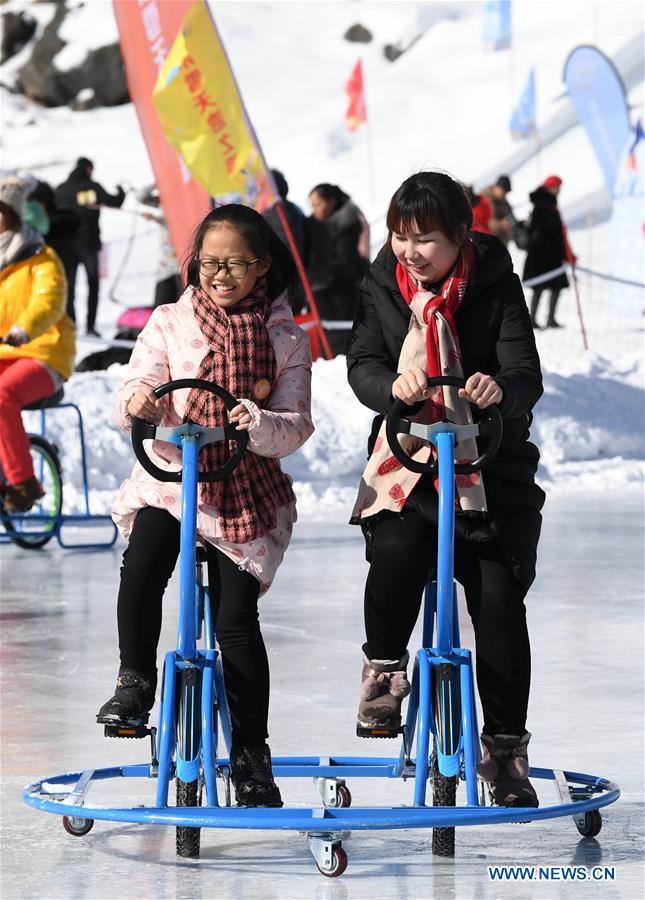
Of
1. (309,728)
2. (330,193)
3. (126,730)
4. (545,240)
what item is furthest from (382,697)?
(545,240)

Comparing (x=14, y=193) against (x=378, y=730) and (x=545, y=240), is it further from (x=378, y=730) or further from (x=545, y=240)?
(x=545, y=240)

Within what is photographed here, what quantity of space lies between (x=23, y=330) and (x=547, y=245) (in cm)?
1059

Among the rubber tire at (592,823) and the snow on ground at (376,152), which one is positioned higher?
the snow on ground at (376,152)

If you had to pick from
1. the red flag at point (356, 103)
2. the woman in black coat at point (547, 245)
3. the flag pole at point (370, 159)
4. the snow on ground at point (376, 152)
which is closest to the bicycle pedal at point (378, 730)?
the snow on ground at point (376, 152)

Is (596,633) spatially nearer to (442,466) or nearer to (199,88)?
(442,466)

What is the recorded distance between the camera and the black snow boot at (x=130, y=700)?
3.64m

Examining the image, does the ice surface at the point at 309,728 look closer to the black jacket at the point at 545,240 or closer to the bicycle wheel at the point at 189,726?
the bicycle wheel at the point at 189,726

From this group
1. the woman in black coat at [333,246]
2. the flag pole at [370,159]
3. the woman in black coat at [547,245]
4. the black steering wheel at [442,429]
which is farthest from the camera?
the flag pole at [370,159]

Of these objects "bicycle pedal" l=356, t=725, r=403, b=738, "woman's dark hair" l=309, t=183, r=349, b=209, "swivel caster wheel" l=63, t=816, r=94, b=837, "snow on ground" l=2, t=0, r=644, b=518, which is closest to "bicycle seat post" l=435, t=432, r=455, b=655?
"bicycle pedal" l=356, t=725, r=403, b=738

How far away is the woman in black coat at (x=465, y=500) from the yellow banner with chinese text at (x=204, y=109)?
859cm

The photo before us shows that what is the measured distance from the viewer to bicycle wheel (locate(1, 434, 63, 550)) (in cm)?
948

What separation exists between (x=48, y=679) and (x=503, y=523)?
2.46m

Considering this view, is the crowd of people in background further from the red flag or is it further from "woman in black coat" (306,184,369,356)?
the red flag

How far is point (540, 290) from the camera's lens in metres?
18.2
